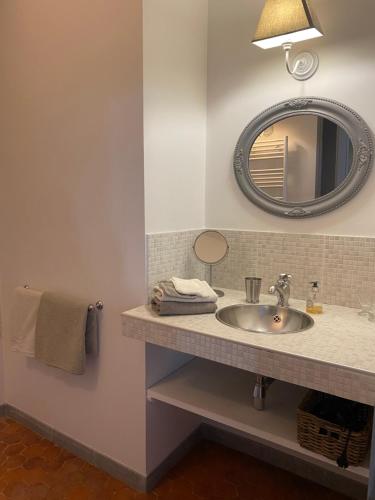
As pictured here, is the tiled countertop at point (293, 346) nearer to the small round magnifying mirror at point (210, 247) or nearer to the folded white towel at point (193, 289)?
the folded white towel at point (193, 289)

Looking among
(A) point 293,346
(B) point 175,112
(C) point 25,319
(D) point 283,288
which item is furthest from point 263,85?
(C) point 25,319

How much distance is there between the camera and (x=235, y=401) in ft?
4.92

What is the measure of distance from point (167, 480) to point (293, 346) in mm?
1094

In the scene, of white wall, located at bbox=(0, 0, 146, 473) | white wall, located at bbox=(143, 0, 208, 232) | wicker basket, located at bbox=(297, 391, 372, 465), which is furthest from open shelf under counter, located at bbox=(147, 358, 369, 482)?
white wall, located at bbox=(143, 0, 208, 232)

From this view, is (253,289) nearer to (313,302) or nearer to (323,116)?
(313,302)

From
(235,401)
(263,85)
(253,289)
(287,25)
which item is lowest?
(235,401)

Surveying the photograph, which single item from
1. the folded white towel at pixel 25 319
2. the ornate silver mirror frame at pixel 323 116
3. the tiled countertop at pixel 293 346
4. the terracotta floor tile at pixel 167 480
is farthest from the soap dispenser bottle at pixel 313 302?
the folded white towel at pixel 25 319

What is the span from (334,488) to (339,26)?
210 cm

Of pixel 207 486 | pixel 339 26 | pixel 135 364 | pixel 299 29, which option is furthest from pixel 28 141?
pixel 207 486

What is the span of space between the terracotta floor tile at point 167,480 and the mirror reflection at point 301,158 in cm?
137

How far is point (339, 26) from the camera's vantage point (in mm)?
1556

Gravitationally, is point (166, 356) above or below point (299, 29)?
below

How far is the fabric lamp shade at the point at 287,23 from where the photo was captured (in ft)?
4.70

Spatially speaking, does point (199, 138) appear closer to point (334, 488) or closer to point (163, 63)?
point (163, 63)
